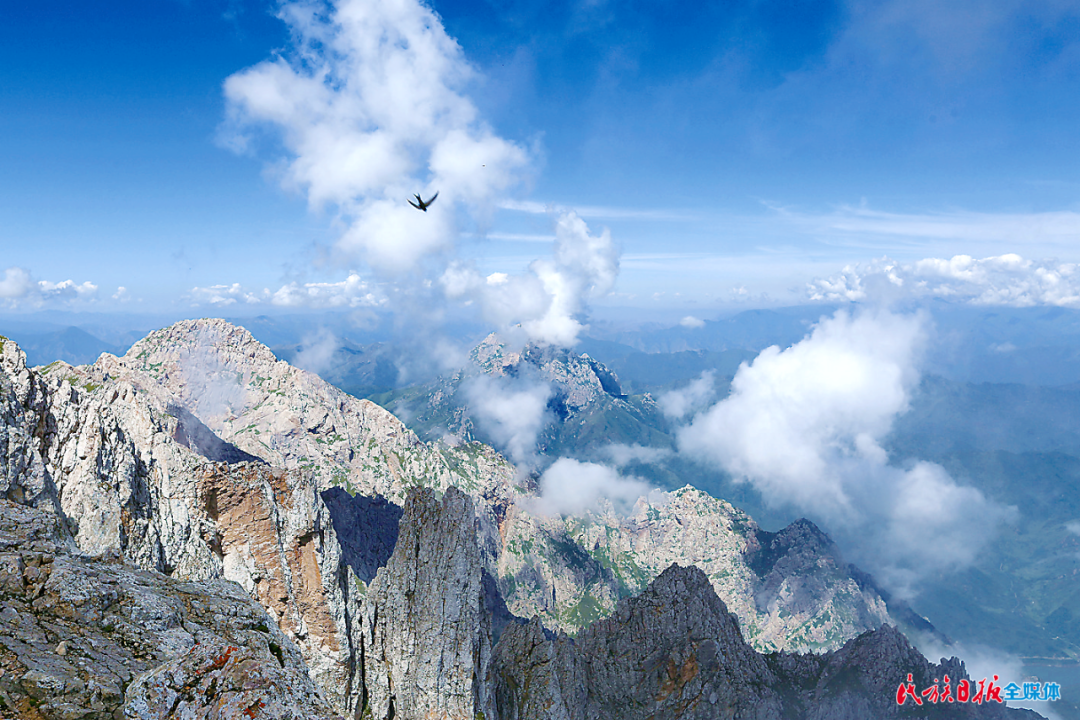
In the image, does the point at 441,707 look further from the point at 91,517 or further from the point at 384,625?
the point at 91,517

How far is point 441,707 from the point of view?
55312 mm

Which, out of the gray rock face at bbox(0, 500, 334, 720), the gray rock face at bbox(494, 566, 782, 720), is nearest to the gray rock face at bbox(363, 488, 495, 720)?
the gray rock face at bbox(494, 566, 782, 720)

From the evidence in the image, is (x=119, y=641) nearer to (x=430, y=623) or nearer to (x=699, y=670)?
(x=430, y=623)

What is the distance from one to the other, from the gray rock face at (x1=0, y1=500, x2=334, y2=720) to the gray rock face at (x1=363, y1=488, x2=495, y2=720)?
42.2 m

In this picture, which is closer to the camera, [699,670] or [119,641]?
[119,641]

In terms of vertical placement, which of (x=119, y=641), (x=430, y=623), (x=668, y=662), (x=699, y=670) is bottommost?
(x=699, y=670)

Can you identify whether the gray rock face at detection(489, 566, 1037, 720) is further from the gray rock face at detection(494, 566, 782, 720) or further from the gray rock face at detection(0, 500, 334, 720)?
the gray rock face at detection(0, 500, 334, 720)

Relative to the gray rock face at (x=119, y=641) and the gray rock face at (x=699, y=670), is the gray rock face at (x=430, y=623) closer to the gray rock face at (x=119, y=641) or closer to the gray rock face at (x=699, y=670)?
the gray rock face at (x=699, y=670)

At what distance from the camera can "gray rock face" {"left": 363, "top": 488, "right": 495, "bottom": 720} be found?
181ft

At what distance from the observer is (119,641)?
1478cm

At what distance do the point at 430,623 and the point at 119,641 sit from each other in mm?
48326

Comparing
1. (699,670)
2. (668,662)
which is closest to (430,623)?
(668,662)

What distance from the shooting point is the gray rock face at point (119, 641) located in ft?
37.4

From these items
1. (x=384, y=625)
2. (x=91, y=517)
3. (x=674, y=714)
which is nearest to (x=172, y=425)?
(x=384, y=625)
